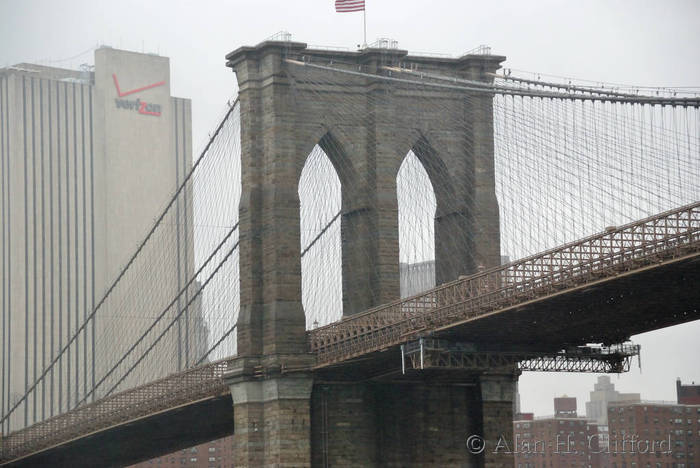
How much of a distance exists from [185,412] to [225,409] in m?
2.25

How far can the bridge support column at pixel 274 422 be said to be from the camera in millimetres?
86438

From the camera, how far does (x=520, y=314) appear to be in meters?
74.4

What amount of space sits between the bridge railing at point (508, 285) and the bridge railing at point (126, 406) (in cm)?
845

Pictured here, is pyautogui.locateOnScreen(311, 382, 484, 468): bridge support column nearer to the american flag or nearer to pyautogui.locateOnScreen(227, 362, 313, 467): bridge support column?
pyautogui.locateOnScreen(227, 362, 313, 467): bridge support column

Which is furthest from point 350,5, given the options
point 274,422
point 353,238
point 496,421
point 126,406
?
point 126,406

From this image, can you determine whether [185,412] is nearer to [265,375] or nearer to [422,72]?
[265,375]

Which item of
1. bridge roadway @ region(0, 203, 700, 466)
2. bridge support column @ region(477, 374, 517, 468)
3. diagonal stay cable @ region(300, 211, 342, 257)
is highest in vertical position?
diagonal stay cable @ region(300, 211, 342, 257)

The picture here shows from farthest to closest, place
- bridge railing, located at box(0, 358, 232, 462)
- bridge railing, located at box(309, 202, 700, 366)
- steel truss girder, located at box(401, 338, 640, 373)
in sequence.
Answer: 1. bridge railing, located at box(0, 358, 232, 462)
2. steel truss girder, located at box(401, 338, 640, 373)
3. bridge railing, located at box(309, 202, 700, 366)

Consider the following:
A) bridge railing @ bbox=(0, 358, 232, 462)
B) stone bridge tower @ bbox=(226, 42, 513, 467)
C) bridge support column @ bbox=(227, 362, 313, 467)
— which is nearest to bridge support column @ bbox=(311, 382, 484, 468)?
stone bridge tower @ bbox=(226, 42, 513, 467)

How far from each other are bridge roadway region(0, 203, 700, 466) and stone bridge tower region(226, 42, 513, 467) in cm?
205

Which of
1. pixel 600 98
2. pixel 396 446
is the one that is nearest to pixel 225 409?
pixel 396 446

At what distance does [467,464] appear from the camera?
91.4 meters

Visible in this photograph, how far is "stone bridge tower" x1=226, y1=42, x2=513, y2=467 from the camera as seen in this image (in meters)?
87.6

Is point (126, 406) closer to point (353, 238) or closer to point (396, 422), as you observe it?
point (396, 422)
